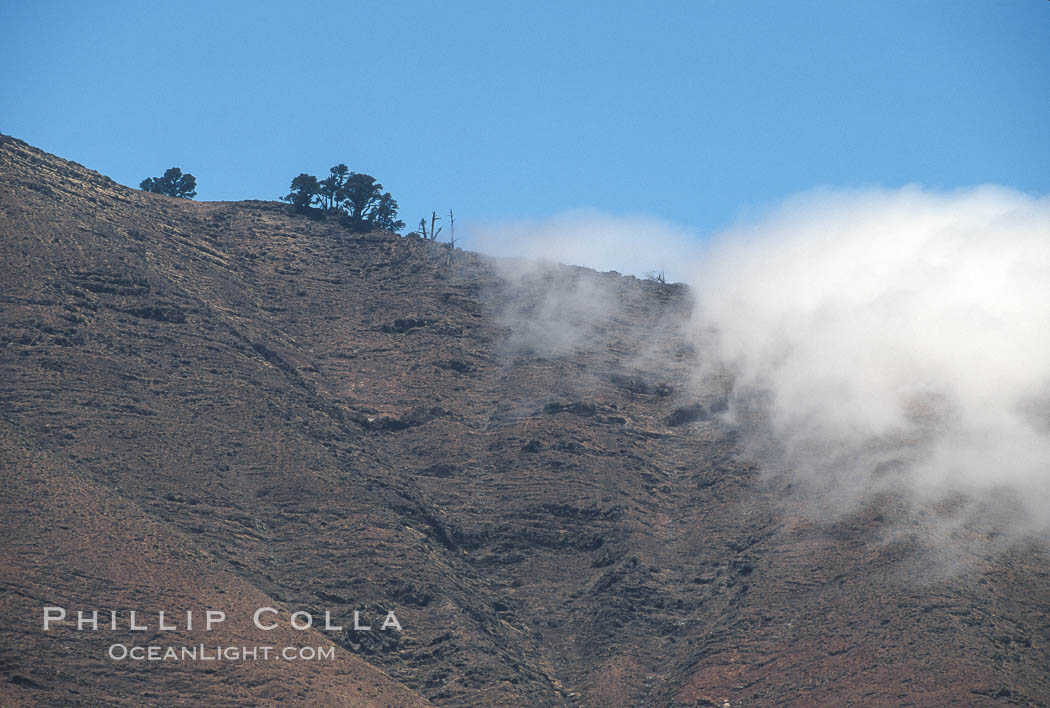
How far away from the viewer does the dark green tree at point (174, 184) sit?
107m

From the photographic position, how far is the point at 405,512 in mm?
64500

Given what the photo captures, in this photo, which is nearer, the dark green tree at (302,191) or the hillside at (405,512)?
the hillside at (405,512)

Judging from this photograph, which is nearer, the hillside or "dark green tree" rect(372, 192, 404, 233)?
the hillside

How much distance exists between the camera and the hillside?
2003 inches

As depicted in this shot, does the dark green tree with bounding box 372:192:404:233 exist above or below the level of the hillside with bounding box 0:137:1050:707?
above

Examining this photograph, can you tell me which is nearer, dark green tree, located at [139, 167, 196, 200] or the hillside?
the hillside

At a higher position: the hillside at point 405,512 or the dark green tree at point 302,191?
the dark green tree at point 302,191

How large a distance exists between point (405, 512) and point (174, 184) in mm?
53003

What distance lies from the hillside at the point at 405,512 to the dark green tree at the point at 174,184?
18172mm

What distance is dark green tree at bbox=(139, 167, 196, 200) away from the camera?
107m

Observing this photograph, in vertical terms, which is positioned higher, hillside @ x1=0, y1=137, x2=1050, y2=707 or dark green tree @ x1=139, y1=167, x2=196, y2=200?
dark green tree @ x1=139, y1=167, x2=196, y2=200

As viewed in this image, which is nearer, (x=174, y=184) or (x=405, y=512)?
(x=405, y=512)

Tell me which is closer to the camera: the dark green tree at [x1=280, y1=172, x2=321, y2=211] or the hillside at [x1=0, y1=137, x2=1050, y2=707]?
the hillside at [x1=0, y1=137, x2=1050, y2=707]

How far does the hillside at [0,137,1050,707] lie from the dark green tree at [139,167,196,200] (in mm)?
18172
